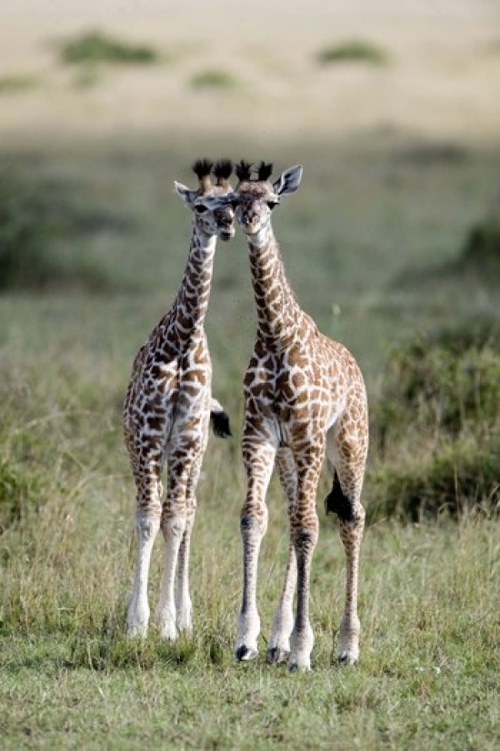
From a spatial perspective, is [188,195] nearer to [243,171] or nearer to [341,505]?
[243,171]

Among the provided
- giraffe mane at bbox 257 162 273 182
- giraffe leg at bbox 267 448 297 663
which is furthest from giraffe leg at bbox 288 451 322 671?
giraffe mane at bbox 257 162 273 182

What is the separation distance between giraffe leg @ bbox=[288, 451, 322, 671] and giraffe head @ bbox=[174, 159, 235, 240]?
1285 millimetres

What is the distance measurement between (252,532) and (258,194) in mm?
1674

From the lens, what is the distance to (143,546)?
9039 mm

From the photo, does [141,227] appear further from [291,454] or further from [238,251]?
[291,454]

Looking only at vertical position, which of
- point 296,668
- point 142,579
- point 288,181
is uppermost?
point 288,181

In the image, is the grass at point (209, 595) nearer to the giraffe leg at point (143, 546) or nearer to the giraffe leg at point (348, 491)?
the giraffe leg at point (143, 546)

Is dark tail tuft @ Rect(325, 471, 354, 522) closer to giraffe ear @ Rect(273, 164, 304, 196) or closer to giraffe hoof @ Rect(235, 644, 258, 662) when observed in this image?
giraffe hoof @ Rect(235, 644, 258, 662)

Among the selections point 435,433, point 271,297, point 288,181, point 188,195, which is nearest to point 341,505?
point 271,297

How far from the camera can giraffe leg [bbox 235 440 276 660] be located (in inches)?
327

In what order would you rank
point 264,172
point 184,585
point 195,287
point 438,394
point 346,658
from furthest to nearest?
1. point 438,394
2. point 184,585
3. point 195,287
4. point 346,658
5. point 264,172

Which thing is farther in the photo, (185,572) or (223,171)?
(185,572)

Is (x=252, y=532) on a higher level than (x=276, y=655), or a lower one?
higher

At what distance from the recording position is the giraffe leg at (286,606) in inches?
334
